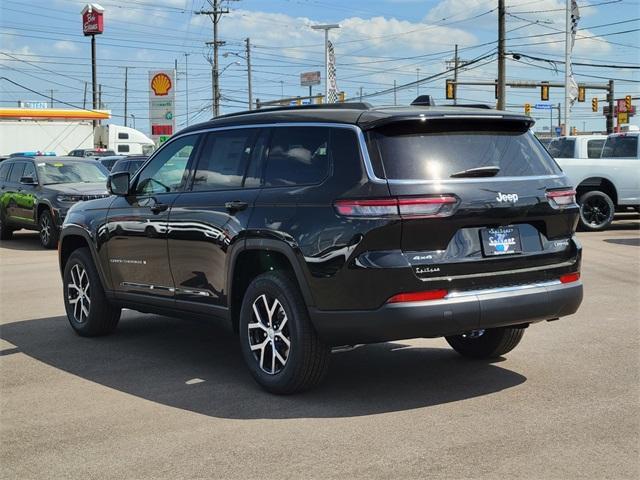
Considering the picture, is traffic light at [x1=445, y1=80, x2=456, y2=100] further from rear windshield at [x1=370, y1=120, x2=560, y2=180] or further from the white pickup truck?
rear windshield at [x1=370, y1=120, x2=560, y2=180]

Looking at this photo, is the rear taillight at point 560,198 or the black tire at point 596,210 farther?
the black tire at point 596,210

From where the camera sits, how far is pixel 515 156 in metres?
5.87

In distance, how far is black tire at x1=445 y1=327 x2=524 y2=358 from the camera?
21.7 feet

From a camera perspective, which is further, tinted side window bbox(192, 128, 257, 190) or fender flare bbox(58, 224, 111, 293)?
fender flare bbox(58, 224, 111, 293)

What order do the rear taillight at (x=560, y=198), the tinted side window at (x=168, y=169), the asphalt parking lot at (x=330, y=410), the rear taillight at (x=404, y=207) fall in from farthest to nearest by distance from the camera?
the tinted side window at (x=168, y=169) < the rear taillight at (x=560, y=198) < the rear taillight at (x=404, y=207) < the asphalt parking lot at (x=330, y=410)

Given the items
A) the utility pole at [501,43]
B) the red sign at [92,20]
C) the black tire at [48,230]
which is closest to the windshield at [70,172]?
the black tire at [48,230]

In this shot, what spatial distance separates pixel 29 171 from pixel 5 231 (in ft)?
6.62

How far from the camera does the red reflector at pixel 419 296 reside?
17.2 feet

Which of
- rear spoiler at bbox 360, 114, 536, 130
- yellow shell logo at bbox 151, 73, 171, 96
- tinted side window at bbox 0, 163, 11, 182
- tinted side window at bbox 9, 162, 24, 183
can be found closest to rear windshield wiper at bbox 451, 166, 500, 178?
rear spoiler at bbox 360, 114, 536, 130

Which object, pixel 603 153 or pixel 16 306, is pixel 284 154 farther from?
pixel 603 153

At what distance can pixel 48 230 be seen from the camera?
17.5m

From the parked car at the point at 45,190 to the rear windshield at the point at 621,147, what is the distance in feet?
34.1

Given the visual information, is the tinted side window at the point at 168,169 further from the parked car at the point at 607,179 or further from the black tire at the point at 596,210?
the black tire at the point at 596,210

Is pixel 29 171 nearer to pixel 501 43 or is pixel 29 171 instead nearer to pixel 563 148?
pixel 563 148
